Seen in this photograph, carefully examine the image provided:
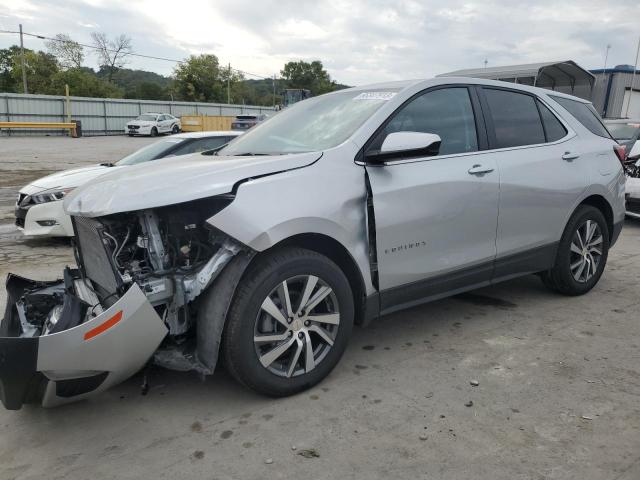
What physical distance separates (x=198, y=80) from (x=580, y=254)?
2932 inches

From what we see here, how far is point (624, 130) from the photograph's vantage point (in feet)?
35.6

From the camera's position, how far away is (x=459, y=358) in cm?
350

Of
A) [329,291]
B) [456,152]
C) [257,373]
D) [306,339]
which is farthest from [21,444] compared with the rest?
[456,152]

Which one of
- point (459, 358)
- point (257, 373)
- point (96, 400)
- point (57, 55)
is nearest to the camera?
point (257, 373)

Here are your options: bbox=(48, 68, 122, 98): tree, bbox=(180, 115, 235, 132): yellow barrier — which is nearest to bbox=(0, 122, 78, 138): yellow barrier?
bbox=(180, 115, 235, 132): yellow barrier

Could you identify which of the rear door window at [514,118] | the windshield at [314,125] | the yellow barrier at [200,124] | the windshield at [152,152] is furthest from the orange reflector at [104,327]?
the yellow barrier at [200,124]

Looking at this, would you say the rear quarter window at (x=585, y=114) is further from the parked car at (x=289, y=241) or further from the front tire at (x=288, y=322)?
the front tire at (x=288, y=322)

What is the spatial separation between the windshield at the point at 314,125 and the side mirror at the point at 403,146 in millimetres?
243

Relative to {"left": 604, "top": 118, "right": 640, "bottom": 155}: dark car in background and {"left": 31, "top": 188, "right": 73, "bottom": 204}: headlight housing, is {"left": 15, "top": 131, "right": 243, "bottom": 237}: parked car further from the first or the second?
{"left": 604, "top": 118, "right": 640, "bottom": 155}: dark car in background

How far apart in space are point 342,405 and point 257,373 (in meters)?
0.50

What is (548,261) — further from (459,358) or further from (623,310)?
(459,358)

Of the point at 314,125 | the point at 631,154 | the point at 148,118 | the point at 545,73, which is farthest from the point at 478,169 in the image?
the point at 148,118

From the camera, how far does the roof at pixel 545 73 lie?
16203mm

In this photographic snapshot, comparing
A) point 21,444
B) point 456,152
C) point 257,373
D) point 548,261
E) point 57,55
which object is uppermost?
point 57,55
